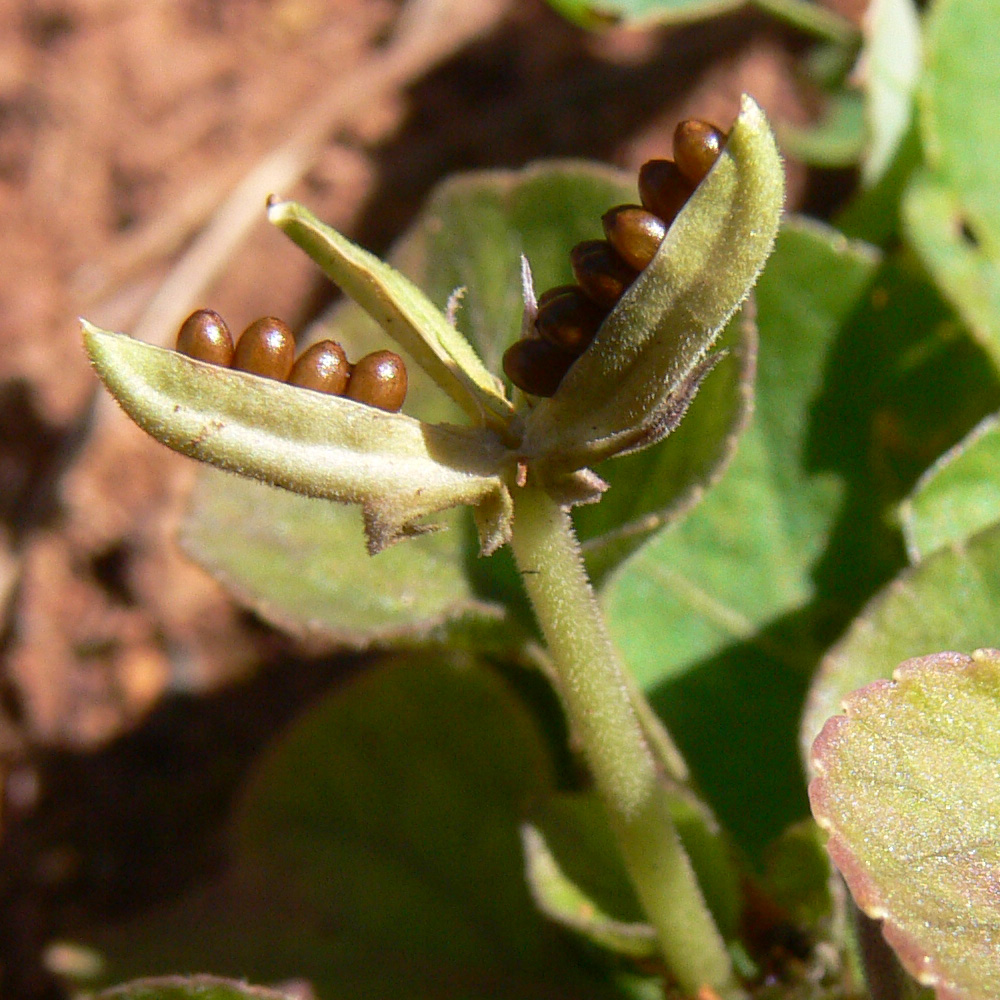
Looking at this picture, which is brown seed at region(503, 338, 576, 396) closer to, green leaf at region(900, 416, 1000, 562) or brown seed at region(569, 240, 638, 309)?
brown seed at region(569, 240, 638, 309)

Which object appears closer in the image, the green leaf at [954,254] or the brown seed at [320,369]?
the brown seed at [320,369]

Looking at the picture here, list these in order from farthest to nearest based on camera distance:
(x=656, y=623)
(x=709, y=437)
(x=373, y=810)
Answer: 1. (x=373, y=810)
2. (x=656, y=623)
3. (x=709, y=437)

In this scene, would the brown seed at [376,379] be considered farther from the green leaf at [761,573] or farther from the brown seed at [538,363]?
the green leaf at [761,573]

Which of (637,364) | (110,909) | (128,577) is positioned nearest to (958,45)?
(637,364)

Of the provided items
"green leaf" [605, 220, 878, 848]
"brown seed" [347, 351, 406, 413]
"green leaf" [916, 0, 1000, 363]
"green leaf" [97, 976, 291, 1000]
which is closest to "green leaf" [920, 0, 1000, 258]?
"green leaf" [916, 0, 1000, 363]

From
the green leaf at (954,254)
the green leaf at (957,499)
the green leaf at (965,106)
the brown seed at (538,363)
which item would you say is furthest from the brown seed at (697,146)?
the green leaf at (965,106)

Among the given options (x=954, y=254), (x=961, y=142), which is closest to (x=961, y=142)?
(x=961, y=142)

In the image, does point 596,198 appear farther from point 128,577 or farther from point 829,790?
point 128,577
